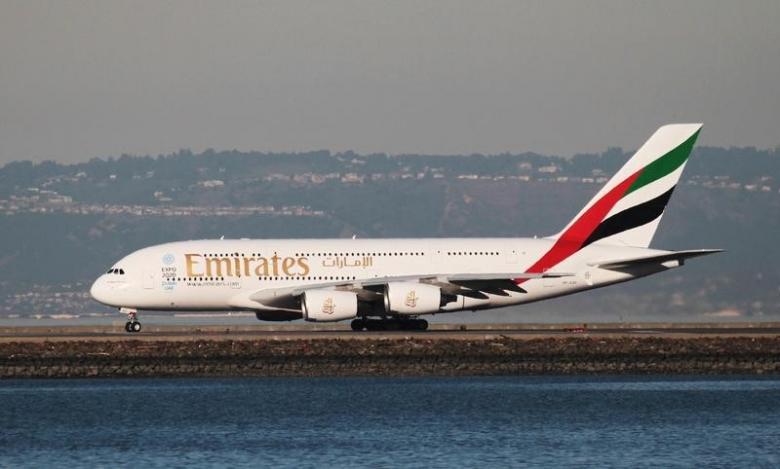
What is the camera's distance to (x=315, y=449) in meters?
34.5

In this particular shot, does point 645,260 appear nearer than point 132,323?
Yes

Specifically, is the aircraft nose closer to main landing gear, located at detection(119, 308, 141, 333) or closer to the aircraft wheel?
main landing gear, located at detection(119, 308, 141, 333)

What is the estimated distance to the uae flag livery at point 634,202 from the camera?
61.8 metres

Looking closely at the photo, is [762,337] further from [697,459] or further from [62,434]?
[62,434]

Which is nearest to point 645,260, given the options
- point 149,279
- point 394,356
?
point 394,356

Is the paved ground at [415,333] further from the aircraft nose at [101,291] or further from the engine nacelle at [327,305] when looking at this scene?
the aircraft nose at [101,291]

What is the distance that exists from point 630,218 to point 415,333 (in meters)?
10.8

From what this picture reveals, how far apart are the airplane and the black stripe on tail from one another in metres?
0.05

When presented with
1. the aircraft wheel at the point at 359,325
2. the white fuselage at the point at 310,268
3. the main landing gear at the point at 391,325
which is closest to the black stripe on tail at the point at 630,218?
the white fuselage at the point at 310,268

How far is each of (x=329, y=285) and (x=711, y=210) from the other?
98637 mm

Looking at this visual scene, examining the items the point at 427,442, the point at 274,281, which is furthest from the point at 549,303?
the point at 427,442

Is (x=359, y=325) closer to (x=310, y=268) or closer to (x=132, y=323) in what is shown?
(x=310, y=268)

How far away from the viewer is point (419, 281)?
5884 cm

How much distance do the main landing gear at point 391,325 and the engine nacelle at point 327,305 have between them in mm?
2931
